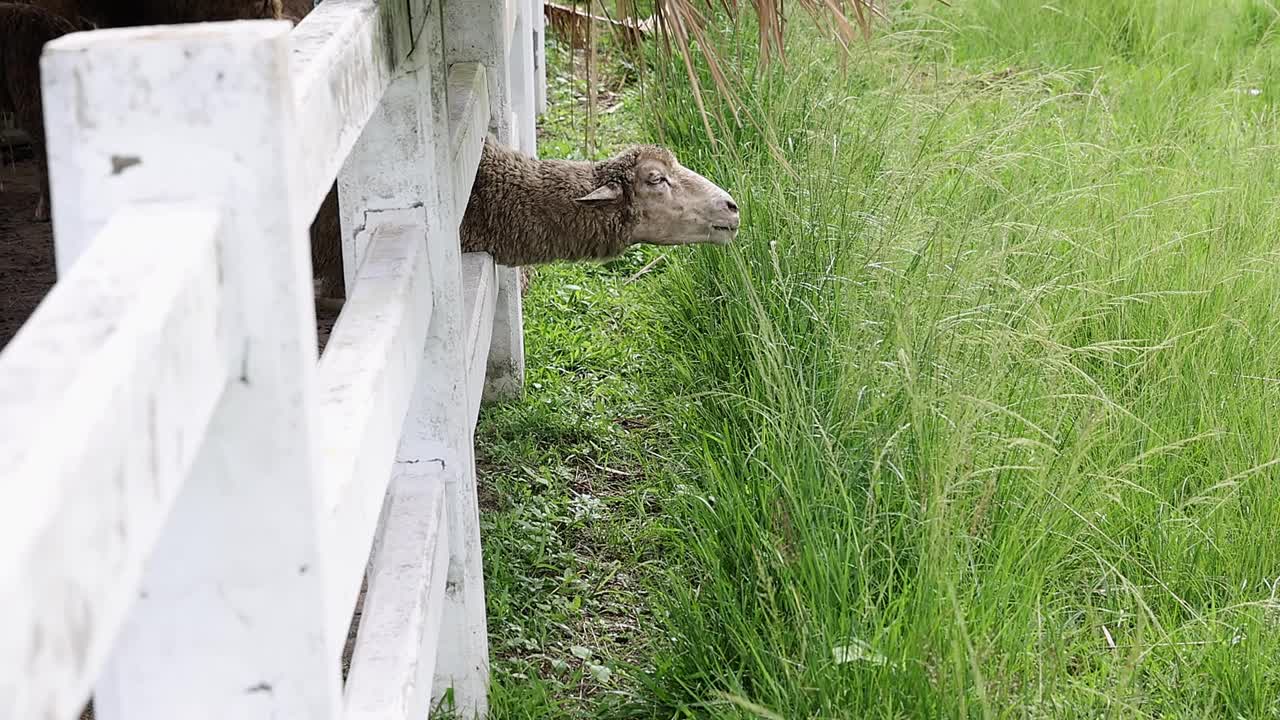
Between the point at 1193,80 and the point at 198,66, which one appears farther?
the point at 1193,80

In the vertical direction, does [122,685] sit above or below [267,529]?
below

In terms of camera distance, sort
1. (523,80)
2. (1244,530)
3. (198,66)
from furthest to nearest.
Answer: (523,80), (1244,530), (198,66)

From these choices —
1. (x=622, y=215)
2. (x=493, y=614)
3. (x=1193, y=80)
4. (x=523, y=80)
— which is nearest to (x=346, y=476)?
(x=493, y=614)

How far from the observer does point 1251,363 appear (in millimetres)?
3607

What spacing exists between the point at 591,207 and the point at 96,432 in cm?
321

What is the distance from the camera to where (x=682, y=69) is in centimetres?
643

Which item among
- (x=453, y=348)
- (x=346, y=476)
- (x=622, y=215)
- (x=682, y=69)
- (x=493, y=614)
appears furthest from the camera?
(x=682, y=69)

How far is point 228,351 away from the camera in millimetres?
1043

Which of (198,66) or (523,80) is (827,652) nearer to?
(198,66)

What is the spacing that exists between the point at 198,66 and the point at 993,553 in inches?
80.5

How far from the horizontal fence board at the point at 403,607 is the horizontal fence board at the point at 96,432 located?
2.99 feet

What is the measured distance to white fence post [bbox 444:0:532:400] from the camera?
3.37 meters

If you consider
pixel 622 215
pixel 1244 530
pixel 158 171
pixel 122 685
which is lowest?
pixel 1244 530

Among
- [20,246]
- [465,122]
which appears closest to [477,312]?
[465,122]
